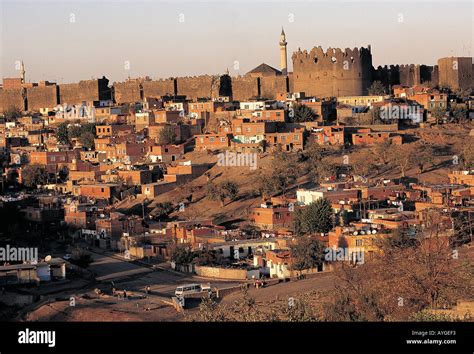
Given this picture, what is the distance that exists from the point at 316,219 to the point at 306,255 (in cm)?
192

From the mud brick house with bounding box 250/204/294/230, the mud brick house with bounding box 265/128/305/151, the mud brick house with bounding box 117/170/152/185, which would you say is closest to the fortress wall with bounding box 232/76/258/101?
the mud brick house with bounding box 265/128/305/151

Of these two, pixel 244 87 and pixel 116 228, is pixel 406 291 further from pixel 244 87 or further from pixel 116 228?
pixel 244 87

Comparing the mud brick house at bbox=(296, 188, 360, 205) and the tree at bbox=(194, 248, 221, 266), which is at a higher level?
the mud brick house at bbox=(296, 188, 360, 205)

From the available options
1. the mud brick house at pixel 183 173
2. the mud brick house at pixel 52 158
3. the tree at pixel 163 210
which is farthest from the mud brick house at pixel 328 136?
the mud brick house at pixel 52 158

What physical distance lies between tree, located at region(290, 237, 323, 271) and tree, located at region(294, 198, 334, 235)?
1.50 m

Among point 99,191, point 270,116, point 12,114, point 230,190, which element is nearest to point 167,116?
point 270,116

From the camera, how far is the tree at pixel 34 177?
965 inches

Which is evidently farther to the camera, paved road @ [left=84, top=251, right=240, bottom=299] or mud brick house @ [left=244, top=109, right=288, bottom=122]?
mud brick house @ [left=244, top=109, right=288, bottom=122]

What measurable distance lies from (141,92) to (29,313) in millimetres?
22510

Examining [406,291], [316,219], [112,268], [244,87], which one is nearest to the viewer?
[406,291]

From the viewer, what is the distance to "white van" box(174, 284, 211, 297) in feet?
43.9

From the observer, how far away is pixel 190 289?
44.9ft

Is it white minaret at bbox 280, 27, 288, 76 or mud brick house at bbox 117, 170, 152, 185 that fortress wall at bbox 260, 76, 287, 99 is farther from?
mud brick house at bbox 117, 170, 152, 185
